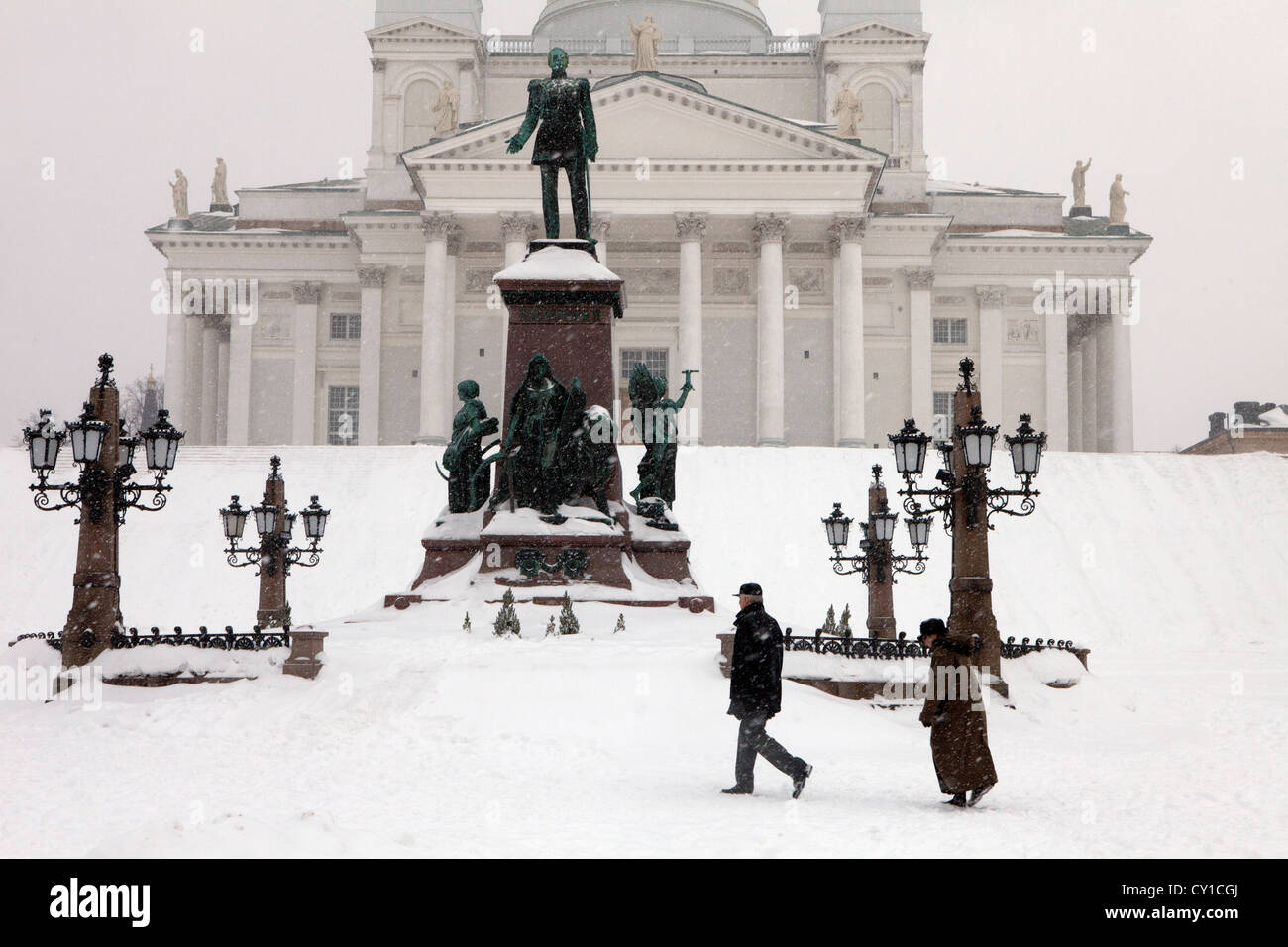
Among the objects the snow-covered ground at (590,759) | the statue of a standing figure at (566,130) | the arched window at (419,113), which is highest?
the arched window at (419,113)

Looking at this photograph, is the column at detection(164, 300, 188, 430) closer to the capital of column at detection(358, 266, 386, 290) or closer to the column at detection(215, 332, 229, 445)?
the column at detection(215, 332, 229, 445)

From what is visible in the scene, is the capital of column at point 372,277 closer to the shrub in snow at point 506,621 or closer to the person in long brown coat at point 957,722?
the shrub in snow at point 506,621

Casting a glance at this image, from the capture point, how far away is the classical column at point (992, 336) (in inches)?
2499

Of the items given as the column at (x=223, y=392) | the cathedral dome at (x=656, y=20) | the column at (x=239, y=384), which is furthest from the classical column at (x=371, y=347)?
the cathedral dome at (x=656, y=20)

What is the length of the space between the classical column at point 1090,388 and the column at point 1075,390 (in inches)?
9.0

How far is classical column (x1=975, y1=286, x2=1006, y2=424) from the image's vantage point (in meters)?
63.5

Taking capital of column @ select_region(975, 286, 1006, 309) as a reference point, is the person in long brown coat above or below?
below

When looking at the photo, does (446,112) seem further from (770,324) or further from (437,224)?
(770,324)

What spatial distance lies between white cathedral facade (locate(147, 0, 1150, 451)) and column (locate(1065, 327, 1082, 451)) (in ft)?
0.43

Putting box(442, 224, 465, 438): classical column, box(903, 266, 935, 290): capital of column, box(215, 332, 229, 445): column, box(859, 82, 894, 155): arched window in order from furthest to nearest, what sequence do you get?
box(859, 82, 894, 155): arched window, box(215, 332, 229, 445): column, box(903, 266, 935, 290): capital of column, box(442, 224, 465, 438): classical column

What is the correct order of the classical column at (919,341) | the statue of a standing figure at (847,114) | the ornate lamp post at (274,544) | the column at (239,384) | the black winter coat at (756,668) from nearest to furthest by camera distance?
the black winter coat at (756,668)
the ornate lamp post at (274,544)
the statue of a standing figure at (847,114)
the classical column at (919,341)
the column at (239,384)

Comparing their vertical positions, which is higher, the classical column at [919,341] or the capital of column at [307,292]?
the capital of column at [307,292]

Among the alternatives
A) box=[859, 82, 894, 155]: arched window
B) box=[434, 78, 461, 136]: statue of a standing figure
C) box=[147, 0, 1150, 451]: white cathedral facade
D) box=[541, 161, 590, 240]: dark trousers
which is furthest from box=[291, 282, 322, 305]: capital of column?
box=[541, 161, 590, 240]: dark trousers

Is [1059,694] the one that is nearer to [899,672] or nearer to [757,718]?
[899,672]
